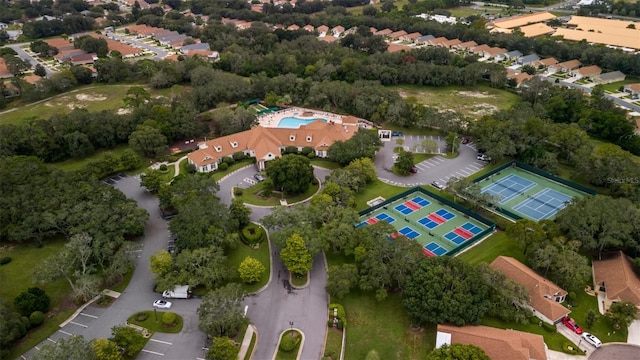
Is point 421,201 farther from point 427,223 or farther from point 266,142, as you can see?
point 266,142

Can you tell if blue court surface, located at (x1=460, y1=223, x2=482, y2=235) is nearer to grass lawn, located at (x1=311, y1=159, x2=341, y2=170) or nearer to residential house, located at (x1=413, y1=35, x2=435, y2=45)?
grass lawn, located at (x1=311, y1=159, x2=341, y2=170)

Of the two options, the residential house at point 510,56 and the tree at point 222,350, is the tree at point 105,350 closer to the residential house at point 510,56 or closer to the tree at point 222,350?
the tree at point 222,350

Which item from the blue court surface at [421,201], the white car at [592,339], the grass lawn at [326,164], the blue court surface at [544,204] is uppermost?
the grass lawn at [326,164]

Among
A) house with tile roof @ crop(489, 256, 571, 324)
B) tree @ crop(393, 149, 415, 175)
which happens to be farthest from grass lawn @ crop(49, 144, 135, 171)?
house with tile roof @ crop(489, 256, 571, 324)

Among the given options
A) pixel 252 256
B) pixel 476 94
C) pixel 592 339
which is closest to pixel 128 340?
pixel 252 256

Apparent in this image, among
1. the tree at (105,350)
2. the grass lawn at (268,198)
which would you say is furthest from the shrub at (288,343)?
the grass lawn at (268,198)
